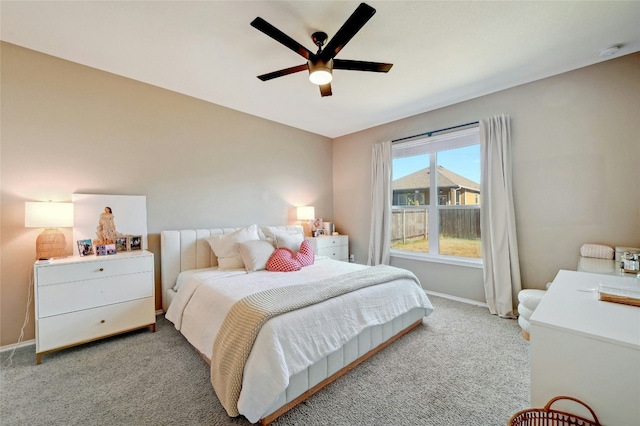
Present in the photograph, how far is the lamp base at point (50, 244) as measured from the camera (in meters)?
2.34

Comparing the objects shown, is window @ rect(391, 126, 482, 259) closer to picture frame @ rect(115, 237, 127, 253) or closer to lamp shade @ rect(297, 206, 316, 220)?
lamp shade @ rect(297, 206, 316, 220)

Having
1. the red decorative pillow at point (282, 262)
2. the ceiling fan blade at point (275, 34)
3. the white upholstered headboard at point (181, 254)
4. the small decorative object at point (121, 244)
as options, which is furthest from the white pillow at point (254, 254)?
the ceiling fan blade at point (275, 34)

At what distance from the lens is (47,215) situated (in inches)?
88.1

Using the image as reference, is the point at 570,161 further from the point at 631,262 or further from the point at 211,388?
the point at 211,388

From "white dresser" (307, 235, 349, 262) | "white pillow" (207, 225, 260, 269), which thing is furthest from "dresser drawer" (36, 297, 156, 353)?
"white dresser" (307, 235, 349, 262)

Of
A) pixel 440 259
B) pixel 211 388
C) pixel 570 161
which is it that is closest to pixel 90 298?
pixel 211 388

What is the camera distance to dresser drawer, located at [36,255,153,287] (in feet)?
6.94

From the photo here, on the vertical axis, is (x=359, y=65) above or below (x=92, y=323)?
above

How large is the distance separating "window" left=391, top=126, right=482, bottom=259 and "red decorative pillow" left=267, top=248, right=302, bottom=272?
6.80 feet

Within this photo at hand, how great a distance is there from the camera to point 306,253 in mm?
3139

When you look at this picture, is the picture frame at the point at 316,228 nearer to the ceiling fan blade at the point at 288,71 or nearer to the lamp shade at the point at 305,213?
the lamp shade at the point at 305,213

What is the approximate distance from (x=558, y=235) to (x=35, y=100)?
545cm

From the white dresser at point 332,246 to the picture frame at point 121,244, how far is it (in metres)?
2.41

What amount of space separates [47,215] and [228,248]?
5.17ft
